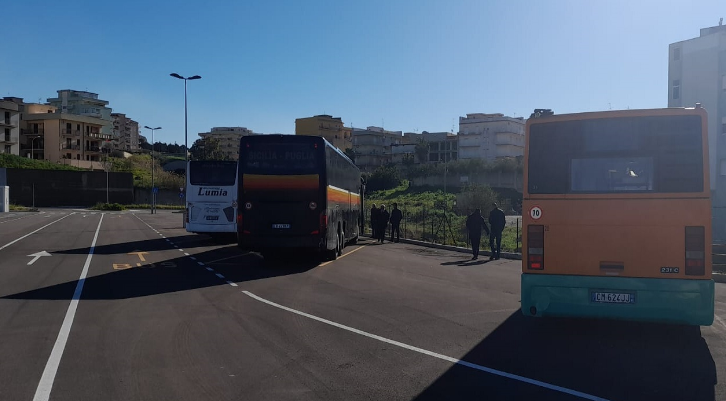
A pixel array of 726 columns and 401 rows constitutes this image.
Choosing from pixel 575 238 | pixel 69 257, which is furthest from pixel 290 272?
pixel 575 238

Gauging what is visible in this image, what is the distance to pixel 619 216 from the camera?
8398mm

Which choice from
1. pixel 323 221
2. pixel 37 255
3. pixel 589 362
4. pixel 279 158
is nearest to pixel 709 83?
pixel 323 221

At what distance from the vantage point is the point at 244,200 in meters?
17.9

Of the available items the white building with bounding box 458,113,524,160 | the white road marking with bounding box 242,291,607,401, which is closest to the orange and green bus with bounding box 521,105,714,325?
the white road marking with bounding box 242,291,607,401

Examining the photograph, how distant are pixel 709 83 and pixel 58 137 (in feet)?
311

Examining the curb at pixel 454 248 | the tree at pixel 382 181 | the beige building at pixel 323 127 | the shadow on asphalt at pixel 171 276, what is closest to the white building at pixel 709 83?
the curb at pixel 454 248

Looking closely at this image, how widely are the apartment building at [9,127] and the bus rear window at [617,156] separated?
332ft

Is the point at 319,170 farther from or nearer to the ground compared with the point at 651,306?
farther from the ground

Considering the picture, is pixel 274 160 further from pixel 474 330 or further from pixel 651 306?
pixel 651 306

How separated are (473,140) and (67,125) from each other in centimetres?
6800

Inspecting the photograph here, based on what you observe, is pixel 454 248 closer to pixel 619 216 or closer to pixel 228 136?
pixel 619 216

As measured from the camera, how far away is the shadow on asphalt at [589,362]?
244 inches

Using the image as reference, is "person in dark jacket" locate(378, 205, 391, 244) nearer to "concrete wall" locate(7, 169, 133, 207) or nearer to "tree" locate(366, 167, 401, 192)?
"tree" locate(366, 167, 401, 192)

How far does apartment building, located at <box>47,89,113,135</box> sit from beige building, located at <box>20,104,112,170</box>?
15.6 meters
